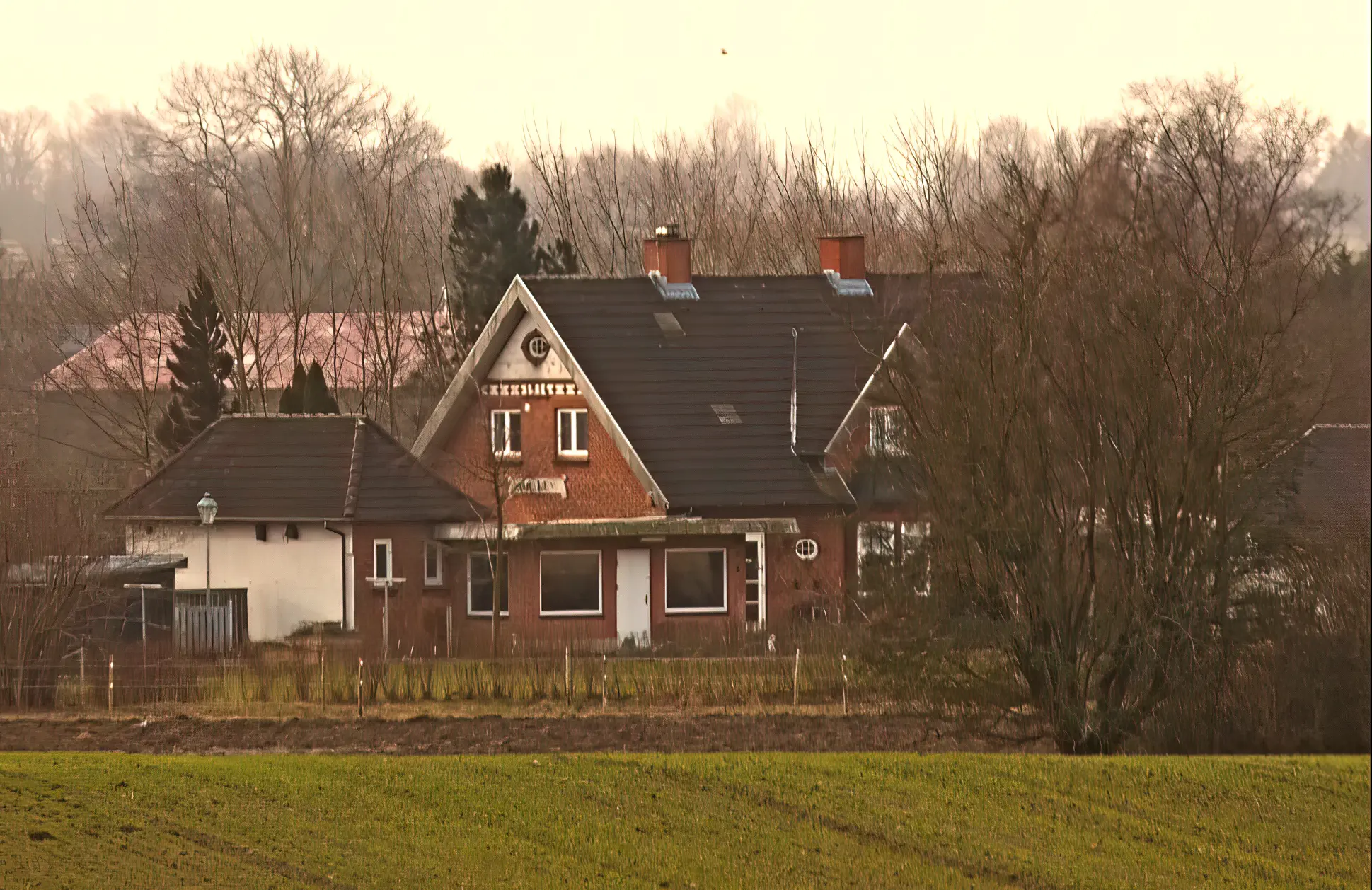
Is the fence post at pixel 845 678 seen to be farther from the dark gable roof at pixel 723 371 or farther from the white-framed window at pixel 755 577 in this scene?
the dark gable roof at pixel 723 371

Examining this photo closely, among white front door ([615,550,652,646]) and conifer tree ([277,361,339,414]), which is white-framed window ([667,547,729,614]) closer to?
white front door ([615,550,652,646])

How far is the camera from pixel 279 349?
43250 mm

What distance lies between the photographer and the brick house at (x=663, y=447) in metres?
28.0

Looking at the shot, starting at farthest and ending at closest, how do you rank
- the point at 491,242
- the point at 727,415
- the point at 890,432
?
the point at 491,242, the point at 727,415, the point at 890,432

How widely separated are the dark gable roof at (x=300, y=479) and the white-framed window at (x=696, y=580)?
334cm

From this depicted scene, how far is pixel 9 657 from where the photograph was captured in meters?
22.3

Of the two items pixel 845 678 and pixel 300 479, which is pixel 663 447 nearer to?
pixel 300 479

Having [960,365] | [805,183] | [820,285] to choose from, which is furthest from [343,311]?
[960,365]

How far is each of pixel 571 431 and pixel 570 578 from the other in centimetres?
300

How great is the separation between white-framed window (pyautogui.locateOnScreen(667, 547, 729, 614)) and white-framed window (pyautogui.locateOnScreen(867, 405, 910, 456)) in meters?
7.11

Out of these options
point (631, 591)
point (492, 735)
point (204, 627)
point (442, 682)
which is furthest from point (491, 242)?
point (492, 735)

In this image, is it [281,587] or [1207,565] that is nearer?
[1207,565]

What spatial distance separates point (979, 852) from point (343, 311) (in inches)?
1260

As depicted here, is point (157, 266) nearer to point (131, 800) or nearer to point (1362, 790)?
point (131, 800)
